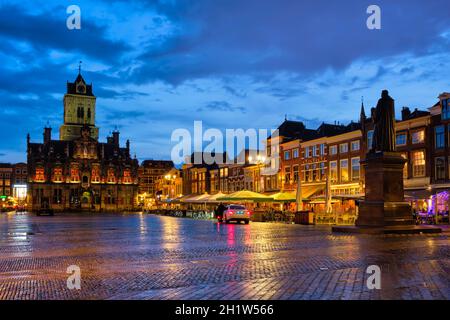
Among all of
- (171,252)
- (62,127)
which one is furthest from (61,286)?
(62,127)

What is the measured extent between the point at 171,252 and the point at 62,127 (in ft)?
436

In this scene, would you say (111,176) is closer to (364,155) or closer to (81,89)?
(81,89)

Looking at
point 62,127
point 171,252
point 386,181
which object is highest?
point 62,127

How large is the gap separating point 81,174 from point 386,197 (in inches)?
4438

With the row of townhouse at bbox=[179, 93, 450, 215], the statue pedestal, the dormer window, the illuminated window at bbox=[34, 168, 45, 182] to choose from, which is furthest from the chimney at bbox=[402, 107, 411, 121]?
the dormer window

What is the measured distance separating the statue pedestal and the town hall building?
102m

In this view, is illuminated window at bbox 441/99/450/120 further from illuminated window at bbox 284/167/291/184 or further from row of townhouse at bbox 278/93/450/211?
illuminated window at bbox 284/167/291/184

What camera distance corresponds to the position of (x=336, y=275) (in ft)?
32.5

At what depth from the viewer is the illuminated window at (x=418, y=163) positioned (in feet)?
142

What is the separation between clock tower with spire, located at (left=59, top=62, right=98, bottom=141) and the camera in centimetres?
13950

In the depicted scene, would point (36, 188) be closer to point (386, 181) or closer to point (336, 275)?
point (386, 181)

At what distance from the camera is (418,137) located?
43906mm

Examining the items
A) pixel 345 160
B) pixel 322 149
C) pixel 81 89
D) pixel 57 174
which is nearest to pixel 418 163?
pixel 345 160
